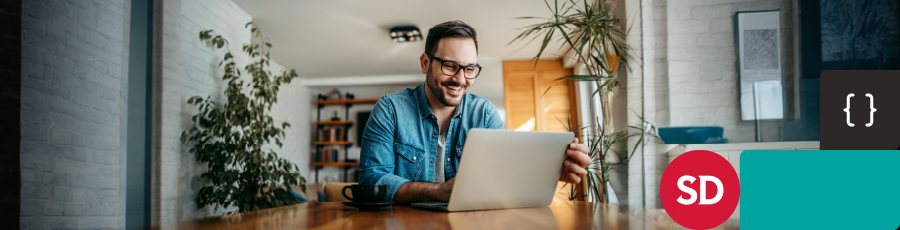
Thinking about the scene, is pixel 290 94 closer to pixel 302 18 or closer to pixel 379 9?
pixel 302 18

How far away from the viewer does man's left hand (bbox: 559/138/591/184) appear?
0.99m

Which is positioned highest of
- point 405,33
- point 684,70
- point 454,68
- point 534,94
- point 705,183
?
point 405,33

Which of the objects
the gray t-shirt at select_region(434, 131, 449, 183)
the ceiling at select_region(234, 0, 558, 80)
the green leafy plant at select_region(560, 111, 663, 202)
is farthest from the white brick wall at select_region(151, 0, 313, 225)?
the green leafy plant at select_region(560, 111, 663, 202)

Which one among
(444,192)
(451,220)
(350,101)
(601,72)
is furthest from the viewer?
(350,101)

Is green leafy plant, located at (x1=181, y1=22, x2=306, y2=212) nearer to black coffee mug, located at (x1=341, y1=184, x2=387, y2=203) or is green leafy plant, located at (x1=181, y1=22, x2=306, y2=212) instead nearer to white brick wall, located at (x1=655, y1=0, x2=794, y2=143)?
black coffee mug, located at (x1=341, y1=184, x2=387, y2=203)

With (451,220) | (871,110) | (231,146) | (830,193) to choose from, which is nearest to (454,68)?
(451,220)

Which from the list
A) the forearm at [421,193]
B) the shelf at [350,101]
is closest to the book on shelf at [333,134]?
the shelf at [350,101]

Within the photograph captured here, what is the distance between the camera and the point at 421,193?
3.68ft

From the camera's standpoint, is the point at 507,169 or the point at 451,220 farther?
the point at 507,169

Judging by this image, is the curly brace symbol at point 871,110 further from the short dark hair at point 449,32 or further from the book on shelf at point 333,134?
the book on shelf at point 333,134

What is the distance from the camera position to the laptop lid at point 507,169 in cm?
88

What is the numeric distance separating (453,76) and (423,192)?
429mm

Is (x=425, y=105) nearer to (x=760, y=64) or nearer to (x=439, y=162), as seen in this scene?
(x=439, y=162)
